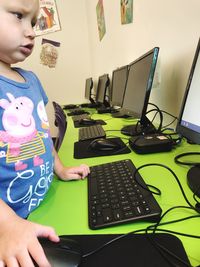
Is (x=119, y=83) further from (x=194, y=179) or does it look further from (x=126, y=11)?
(x=194, y=179)

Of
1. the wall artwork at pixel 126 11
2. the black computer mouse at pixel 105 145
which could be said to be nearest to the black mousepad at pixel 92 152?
the black computer mouse at pixel 105 145

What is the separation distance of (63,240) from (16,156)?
0.97 feet

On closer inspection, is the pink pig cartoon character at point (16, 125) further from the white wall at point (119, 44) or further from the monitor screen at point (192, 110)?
the white wall at point (119, 44)

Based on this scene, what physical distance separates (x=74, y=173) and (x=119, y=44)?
5.33 feet

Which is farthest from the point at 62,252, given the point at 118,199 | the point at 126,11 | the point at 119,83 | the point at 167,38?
the point at 126,11

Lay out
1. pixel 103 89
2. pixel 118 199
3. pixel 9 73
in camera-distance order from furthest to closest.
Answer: pixel 103 89 < pixel 9 73 < pixel 118 199

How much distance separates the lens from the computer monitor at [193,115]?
0.59 meters

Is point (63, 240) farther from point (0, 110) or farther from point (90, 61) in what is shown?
point (90, 61)

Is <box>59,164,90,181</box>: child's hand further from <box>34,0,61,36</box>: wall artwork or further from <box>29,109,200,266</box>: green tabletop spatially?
<box>34,0,61,36</box>: wall artwork

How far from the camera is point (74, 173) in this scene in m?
0.67

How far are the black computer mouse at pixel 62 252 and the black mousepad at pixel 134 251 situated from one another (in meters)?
0.02

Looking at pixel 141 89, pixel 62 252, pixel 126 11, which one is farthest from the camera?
pixel 126 11

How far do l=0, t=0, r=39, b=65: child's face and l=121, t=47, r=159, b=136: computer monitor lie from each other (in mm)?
477

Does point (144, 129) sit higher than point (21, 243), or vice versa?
point (21, 243)
